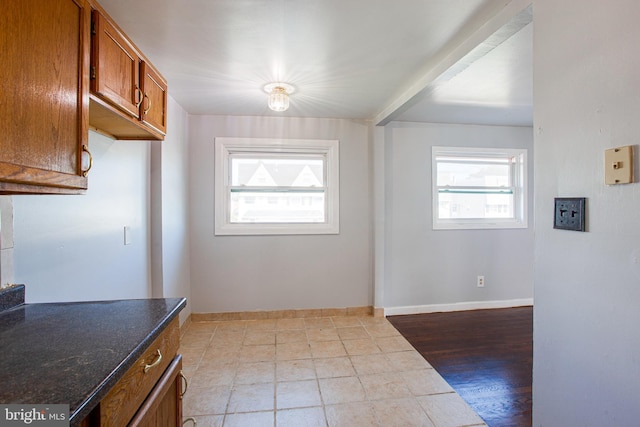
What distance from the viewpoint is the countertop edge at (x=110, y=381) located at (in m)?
0.59

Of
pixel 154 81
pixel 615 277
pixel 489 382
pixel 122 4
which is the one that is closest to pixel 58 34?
pixel 122 4

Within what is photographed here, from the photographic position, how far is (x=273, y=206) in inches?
125

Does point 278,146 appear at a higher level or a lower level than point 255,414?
higher

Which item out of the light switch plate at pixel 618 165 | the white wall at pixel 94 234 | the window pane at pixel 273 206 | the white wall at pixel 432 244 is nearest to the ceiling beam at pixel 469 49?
the light switch plate at pixel 618 165

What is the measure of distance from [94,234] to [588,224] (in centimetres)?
239

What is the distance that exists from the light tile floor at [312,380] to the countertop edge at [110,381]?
1.08 m

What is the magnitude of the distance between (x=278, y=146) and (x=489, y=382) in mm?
2835

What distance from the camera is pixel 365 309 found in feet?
10.7

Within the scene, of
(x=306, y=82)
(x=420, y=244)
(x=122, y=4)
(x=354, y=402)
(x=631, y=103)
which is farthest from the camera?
(x=420, y=244)

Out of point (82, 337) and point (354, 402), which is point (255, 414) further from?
point (82, 337)

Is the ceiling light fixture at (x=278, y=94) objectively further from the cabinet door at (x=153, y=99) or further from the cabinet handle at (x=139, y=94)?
the cabinet handle at (x=139, y=94)

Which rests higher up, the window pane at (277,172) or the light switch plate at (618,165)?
the window pane at (277,172)

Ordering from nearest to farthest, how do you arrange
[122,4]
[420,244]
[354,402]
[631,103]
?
[631,103] < [122,4] < [354,402] < [420,244]

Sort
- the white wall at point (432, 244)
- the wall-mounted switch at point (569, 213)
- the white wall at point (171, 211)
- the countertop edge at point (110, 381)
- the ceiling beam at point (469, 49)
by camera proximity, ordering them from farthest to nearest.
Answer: the white wall at point (432, 244)
the white wall at point (171, 211)
the ceiling beam at point (469, 49)
the wall-mounted switch at point (569, 213)
the countertop edge at point (110, 381)
